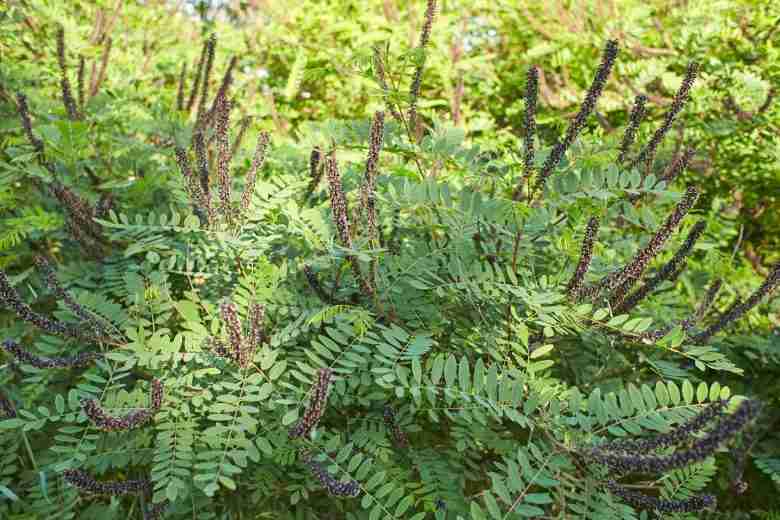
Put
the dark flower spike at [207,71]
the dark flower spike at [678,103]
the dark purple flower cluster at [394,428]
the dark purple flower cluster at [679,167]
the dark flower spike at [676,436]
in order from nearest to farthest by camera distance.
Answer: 1. the dark flower spike at [676,436]
2. the dark flower spike at [678,103]
3. the dark purple flower cluster at [394,428]
4. the dark purple flower cluster at [679,167]
5. the dark flower spike at [207,71]

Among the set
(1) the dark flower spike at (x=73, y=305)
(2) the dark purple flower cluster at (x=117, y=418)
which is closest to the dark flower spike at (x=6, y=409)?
(1) the dark flower spike at (x=73, y=305)

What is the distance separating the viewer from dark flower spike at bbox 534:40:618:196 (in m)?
1.18

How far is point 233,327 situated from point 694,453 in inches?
31.2

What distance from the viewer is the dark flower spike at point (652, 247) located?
4.05 ft

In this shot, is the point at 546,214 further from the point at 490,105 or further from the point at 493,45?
the point at 493,45

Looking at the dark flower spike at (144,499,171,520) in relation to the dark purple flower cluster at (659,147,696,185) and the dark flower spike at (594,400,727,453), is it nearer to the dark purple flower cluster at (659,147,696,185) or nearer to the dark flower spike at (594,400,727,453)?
the dark flower spike at (594,400,727,453)

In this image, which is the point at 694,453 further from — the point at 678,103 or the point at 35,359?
the point at 35,359

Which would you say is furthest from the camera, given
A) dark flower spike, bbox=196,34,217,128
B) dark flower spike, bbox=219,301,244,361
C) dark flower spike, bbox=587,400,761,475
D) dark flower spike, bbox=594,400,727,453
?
dark flower spike, bbox=196,34,217,128

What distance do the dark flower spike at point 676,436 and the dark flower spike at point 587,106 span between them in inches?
21.2

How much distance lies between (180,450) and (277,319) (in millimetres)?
383

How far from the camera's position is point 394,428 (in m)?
1.41

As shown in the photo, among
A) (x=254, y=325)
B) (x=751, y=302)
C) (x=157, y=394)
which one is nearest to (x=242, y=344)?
(x=254, y=325)

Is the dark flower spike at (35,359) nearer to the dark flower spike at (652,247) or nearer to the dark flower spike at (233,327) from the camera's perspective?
the dark flower spike at (233,327)

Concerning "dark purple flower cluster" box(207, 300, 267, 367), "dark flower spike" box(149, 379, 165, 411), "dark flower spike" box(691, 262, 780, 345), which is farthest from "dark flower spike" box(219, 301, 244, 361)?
"dark flower spike" box(691, 262, 780, 345)
